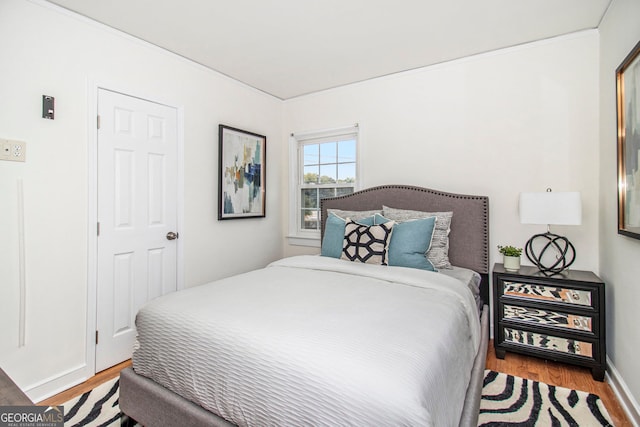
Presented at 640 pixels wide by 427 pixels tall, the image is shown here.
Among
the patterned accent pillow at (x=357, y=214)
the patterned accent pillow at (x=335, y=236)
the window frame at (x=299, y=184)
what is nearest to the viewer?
the patterned accent pillow at (x=335, y=236)

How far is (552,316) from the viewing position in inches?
88.5

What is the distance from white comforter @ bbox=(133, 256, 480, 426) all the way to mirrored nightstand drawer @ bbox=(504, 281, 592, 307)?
730 millimetres

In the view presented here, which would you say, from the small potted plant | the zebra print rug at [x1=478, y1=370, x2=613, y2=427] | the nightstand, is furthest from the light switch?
the small potted plant

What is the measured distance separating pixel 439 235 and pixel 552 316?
92 centimetres

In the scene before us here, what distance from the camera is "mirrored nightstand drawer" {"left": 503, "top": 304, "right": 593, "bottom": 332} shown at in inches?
84.4

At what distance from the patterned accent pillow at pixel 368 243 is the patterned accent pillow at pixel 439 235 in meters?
0.28

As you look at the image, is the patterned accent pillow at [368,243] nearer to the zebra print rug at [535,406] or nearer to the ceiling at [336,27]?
the zebra print rug at [535,406]

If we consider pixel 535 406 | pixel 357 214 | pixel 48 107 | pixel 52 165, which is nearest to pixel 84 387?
pixel 52 165

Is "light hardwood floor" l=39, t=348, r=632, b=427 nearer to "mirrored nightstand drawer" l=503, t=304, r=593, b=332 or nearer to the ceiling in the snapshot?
"mirrored nightstand drawer" l=503, t=304, r=593, b=332

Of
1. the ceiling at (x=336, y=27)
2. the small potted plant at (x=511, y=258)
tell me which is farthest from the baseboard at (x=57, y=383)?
the small potted plant at (x=511, y=258)

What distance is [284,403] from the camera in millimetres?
1087

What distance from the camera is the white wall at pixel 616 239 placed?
174 cm

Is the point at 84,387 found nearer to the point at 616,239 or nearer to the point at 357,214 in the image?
the point at 357,214

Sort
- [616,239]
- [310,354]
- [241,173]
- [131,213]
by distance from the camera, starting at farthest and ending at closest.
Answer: [241,173], [131,213], [616,239], [310,354]
